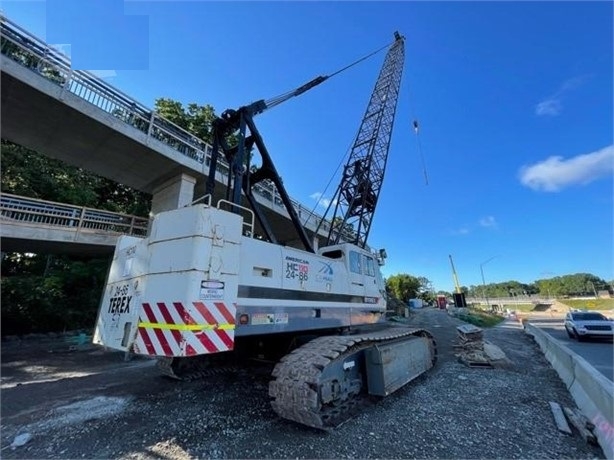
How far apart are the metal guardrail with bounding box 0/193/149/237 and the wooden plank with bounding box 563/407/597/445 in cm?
1369

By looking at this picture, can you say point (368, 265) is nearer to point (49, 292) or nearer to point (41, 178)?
point (49, 292)

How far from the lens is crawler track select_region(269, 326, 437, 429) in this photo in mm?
4055

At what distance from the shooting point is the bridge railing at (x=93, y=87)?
920 cm

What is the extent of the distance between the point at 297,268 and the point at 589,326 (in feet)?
52.0

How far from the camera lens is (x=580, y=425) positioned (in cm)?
430

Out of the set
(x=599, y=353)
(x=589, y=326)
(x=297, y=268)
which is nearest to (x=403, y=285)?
(x=589, y=326)

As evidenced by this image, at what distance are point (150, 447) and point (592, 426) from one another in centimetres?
589

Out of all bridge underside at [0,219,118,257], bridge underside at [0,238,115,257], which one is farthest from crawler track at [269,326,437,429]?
bridge underside at [0,238,115,257]

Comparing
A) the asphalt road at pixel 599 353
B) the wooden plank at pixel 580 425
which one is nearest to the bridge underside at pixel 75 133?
the wooden plank at pixel 580 425

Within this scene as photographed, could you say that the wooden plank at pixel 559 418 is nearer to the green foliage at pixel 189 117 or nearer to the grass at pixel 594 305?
the green foliage at pixel 189 117

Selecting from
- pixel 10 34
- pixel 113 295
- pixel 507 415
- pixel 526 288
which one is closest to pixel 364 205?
pixel 507 415

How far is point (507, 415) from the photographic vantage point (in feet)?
16.2

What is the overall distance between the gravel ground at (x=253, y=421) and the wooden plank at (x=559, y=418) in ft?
0.31

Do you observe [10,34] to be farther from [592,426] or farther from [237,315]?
[592,426]
